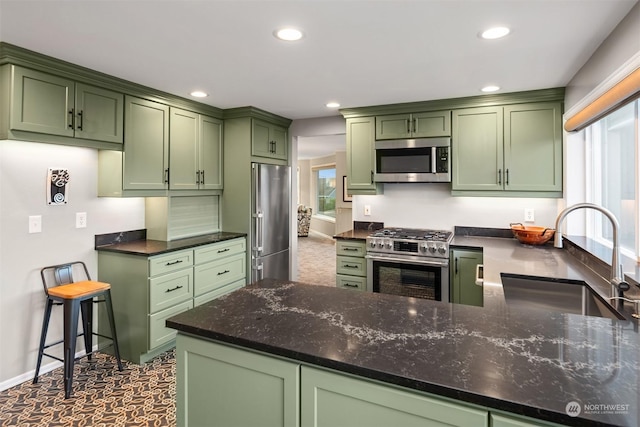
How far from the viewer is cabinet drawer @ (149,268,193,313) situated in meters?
2.98

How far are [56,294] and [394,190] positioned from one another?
3286 mm

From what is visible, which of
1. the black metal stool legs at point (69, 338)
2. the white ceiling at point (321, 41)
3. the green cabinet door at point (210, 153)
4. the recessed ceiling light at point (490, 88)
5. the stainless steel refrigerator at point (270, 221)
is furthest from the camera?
the stainless steel refrigerator at point (270, 221)

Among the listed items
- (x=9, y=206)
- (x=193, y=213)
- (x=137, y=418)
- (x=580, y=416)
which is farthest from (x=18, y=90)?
(x=580, y=416)

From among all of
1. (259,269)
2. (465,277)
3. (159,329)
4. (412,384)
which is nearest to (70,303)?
(159,329)

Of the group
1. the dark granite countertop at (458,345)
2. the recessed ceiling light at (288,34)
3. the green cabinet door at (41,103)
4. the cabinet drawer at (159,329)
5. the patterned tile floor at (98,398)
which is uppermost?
the recessed ceiling light at (288,34)

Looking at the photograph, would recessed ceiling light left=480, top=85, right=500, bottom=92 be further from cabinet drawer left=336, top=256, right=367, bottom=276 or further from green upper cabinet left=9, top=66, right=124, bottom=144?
green upper cabinet left=9, top=66, right=124, bottom=144

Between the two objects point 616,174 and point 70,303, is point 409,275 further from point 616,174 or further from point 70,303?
point 70,303

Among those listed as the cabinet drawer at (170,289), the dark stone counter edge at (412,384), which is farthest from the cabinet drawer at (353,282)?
the dark stone counter edge at (412,384)

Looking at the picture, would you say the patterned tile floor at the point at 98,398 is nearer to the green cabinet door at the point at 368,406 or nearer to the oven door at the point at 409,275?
the green cabinet door at the point at 368,406

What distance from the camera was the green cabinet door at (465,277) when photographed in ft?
10.7

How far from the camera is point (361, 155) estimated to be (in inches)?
159

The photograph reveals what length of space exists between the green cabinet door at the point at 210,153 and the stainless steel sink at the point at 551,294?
9.87 ft

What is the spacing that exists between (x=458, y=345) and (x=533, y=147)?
2859mm

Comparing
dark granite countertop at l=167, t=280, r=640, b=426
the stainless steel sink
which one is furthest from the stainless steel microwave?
dark granite countertop at l=167, t=280, r=640, b=426
